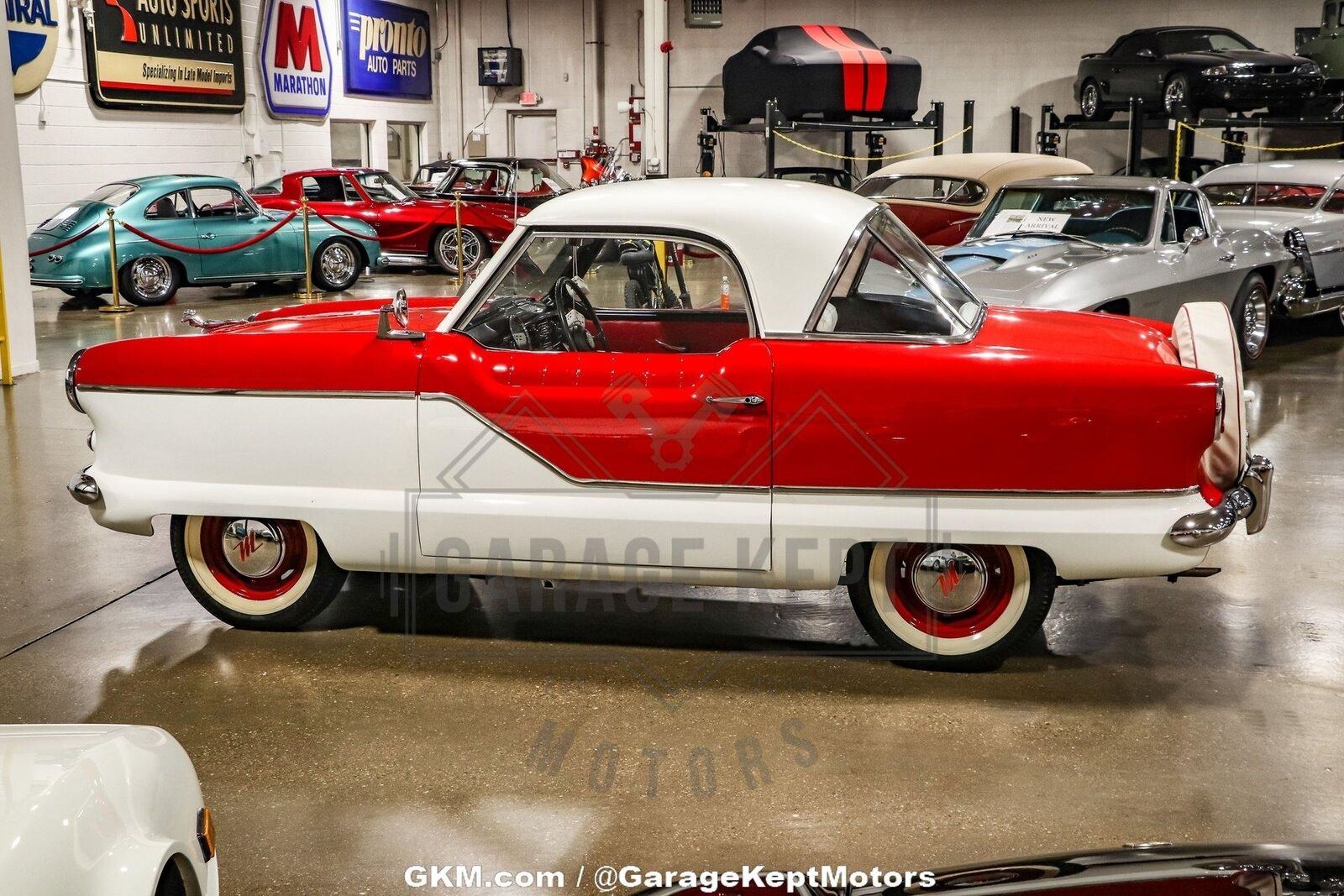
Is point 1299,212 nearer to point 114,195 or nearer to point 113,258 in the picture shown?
point 113,258

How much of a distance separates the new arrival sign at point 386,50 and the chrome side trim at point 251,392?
18.9m

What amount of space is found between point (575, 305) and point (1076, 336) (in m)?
1.75

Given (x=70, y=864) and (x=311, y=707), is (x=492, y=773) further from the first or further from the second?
(x=70, y=864)

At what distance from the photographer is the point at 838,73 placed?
18297 mm

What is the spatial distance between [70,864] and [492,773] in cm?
166

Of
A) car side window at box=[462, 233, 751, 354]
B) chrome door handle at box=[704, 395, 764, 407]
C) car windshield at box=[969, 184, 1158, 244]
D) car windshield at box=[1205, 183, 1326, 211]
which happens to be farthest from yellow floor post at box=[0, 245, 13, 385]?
car windshield at box=[1205, 183, 1326, 211]

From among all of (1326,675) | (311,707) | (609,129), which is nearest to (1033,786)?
(1326,675)

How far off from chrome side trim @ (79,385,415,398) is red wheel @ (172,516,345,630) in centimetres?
47

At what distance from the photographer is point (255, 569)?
4.61 m

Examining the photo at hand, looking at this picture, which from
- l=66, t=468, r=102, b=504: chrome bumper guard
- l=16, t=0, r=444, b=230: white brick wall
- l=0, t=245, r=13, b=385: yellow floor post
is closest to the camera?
l=66, t=468, r=102, b=504: chrome bumper guard

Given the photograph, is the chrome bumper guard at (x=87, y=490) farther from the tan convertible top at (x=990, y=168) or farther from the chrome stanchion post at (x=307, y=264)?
the chrome stanchion post at (x=307, y=264)

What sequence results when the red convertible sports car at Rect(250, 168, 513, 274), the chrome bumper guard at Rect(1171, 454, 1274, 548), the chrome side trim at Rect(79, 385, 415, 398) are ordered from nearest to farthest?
the chrome bumper guard at Rect(1171, 454, 1274, 548)
the chrome side trim at Rect(79, 385, 415, 398)
the red convertible sports car at Rect(250, 168, 513, 274)

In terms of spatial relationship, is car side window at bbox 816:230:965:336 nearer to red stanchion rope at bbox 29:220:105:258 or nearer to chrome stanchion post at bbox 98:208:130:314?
chrome stanchion post at bbox 98:208:130:314

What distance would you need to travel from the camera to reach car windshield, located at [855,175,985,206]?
12586mm
